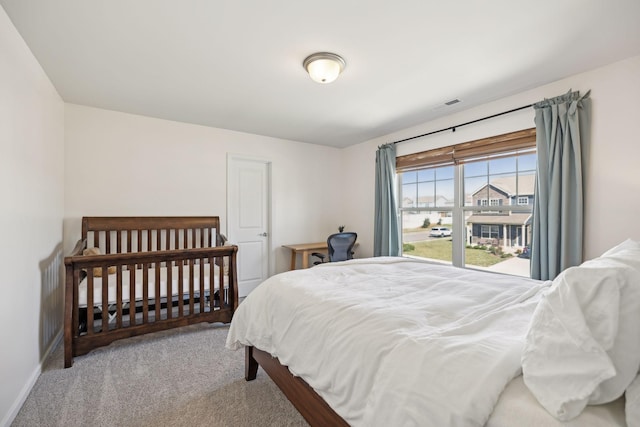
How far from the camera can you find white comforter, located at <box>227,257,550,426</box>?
2.75 feet

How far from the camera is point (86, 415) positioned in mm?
1682

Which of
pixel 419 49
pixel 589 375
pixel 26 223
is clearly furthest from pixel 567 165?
pixel 26 223

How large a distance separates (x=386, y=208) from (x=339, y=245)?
859 millimetres

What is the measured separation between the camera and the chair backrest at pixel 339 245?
3.81 m

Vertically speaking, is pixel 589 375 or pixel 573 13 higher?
pixel 573 13

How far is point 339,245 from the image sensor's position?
3.85 m

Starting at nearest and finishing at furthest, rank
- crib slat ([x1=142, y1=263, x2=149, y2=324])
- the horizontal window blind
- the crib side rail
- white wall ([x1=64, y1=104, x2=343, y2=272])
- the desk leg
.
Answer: the crib side rail, crib slat ([x1=142, y1=263, x2=149, y2=324]), the horizontal window blind, white wall ([x1=64, y1=104, x2=343, y2=272]), the desk leg

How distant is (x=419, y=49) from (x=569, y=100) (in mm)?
1428

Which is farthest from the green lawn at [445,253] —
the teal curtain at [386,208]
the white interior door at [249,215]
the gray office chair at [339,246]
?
the white interior door at [249,215]

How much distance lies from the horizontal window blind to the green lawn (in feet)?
3.34

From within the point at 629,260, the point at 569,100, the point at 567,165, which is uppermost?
the point at 569,100

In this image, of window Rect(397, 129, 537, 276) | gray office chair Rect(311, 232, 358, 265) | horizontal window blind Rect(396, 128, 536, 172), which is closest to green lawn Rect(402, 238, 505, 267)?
window Rect(397, 129, 537, 276)

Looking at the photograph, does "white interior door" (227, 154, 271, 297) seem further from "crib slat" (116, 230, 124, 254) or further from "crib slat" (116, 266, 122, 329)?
"crib slat" (116, 266, 122, 329)

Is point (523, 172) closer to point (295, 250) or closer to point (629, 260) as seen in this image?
point (629, 260)
